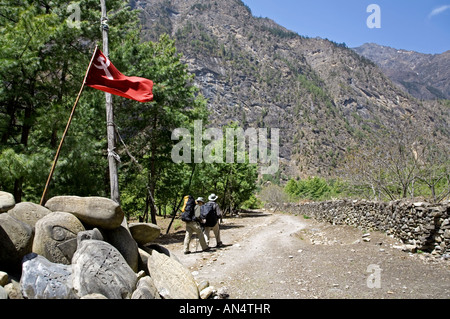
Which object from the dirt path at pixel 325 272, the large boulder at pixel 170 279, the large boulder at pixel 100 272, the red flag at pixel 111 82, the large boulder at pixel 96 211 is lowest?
the dirt path at pixel 325 272

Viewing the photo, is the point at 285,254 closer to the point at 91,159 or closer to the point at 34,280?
the point at 34,280

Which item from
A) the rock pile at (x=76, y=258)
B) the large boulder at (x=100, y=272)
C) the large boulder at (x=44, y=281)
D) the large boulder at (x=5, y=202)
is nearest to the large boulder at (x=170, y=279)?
the rock pile at (x=76, y=258)

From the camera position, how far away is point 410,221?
8.66m

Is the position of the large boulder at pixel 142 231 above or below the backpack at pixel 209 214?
above

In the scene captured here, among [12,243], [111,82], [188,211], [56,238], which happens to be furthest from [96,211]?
[188,211]

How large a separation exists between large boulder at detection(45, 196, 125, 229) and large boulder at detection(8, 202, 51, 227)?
34 cm

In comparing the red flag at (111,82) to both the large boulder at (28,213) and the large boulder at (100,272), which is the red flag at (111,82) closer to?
the large boulder at (28,213)

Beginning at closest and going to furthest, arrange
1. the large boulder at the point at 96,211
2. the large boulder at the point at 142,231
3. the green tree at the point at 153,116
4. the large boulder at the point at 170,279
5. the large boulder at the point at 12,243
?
the large boulder at the point at 12,243 → the large boulder at the point at 170,279 → the large boulder at the point at 96,211 → the large boulder at the point at 142,231 → the green tree at the point at 153,116

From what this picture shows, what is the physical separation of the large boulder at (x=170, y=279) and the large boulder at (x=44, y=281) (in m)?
1.34

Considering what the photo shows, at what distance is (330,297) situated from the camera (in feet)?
16.1

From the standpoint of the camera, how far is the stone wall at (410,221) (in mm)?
7586

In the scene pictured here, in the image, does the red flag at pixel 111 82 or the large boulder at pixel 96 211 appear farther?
the red flag at pixel 111 82

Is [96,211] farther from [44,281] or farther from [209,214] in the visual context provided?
[209,214]

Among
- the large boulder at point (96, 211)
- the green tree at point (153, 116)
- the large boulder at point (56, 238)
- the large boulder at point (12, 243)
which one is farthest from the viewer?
the green tree at point (153, 116)
